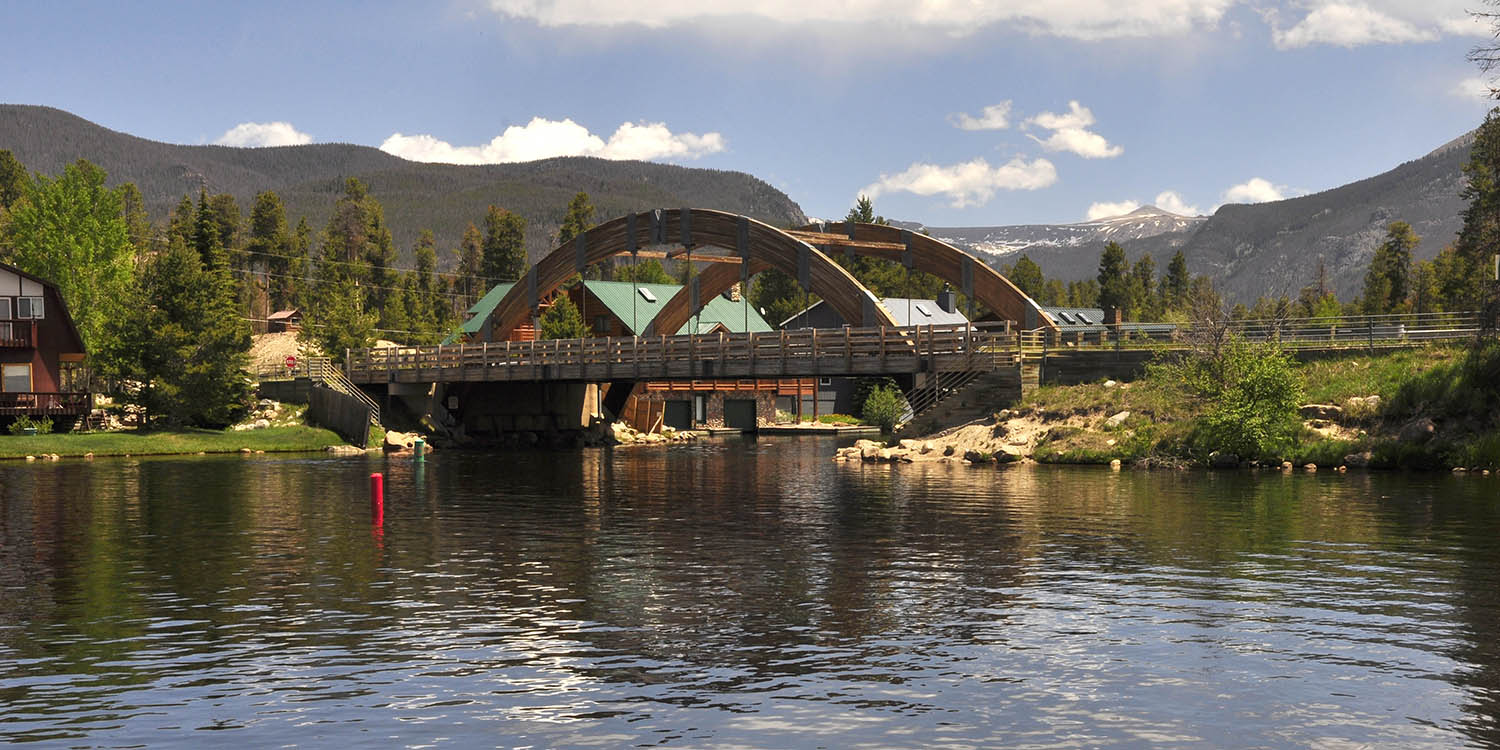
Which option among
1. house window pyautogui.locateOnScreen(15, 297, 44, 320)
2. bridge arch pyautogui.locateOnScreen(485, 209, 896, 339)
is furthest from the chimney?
house window pyautogui.locateOnScreen(15, 297, 44, 320)

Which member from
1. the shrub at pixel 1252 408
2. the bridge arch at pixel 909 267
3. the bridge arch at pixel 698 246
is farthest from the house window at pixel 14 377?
the shrub at pixel 1252 408

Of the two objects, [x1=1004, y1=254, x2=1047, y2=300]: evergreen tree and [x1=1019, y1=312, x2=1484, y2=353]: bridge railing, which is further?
[x1=1004, y1=254, x2=1047, y2=300]: evergreen tree

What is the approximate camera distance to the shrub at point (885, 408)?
281 feet

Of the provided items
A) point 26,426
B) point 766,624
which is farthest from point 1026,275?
point 766,624

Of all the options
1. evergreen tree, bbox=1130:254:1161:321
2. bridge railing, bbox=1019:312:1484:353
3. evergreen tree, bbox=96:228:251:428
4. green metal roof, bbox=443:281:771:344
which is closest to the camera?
bridge railing, bbox=1019:312:1484:353

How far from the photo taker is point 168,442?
63.1m

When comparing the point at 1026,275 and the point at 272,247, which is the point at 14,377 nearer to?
the point at 272,247

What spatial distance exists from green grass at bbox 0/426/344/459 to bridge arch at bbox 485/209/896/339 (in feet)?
46.0

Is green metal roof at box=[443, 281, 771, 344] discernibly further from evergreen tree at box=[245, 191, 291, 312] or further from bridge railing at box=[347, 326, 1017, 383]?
evergreen tree at box=[245, 191, 291, 312]

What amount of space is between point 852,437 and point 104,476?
4769 centimetres

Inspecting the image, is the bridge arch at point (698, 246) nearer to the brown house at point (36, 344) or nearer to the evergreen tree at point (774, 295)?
the brown house at point (36, 344)

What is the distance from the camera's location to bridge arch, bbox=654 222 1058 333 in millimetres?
62188

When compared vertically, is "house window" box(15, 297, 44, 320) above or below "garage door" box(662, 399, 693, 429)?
above

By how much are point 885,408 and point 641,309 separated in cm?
2149
